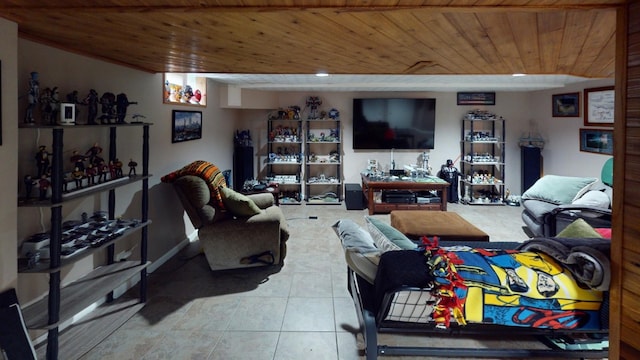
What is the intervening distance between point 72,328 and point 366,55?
2.91 metres

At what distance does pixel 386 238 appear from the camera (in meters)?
2.39

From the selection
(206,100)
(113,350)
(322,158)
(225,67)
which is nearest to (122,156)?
(225,67)

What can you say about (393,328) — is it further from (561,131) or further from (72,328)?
(561,131)

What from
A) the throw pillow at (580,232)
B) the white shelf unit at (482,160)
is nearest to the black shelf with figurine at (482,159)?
the white shelf unit at (482,160)

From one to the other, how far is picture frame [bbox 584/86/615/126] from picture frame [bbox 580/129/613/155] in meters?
0.12

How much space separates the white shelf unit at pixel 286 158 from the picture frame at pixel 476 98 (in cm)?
316

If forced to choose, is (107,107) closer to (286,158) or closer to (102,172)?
(102,172)

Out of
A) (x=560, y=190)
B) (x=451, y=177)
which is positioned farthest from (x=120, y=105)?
(x=451, y=177)

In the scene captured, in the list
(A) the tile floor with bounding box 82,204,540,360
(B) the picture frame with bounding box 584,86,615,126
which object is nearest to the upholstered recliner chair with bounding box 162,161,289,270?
(A) the tile floor with bounding box 82,204,540,360

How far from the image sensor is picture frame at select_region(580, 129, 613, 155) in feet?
16.8

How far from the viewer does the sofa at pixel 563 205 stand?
158 inches

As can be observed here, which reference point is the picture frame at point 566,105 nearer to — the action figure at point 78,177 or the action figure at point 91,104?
the action figure at point 91,104

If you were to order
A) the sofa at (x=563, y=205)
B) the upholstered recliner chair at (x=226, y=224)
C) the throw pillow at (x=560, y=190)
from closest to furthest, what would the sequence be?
the upholstered recliner chair at (x=226, y=224)
the sofa at (x=563, y=205)
the throw pillow at (x=560, y=190)

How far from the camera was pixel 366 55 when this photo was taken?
2.75m
